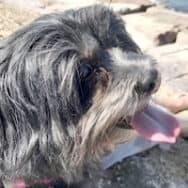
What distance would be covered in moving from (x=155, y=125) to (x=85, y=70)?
1.79 ft

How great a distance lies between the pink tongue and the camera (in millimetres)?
3857

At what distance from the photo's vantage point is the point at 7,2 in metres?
7.97

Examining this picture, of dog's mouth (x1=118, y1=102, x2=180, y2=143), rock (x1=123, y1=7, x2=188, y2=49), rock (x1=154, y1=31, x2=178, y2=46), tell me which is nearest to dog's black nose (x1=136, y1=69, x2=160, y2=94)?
dog's mouth (x1=118, y1=102, x2=180, y2=143)

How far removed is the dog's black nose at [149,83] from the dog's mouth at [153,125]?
19 cm

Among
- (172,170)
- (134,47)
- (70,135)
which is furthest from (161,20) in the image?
(70,135)

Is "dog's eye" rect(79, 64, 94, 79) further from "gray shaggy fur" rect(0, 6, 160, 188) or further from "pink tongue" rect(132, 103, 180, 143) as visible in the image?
"pink tongue" rect(132, 103, 180, 143)

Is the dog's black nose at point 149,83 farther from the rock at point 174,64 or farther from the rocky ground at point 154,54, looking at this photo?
the rock at point 174,64

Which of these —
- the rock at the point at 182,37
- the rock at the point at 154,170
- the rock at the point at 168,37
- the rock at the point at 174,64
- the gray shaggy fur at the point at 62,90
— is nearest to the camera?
the gray shaggy fur at the point at 62,90

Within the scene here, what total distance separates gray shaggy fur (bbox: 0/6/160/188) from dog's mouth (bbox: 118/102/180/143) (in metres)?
0.12

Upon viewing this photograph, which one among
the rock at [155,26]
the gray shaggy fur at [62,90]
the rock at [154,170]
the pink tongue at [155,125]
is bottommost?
the rock at [155,26]

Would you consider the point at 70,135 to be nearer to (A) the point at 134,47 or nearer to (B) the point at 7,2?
(A) the point at 134,47

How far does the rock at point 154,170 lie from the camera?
186 inches

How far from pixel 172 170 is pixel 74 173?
110cm

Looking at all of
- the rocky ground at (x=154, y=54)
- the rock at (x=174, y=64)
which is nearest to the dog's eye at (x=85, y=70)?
the rocky ground at (x=154, y=54)
